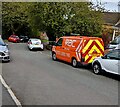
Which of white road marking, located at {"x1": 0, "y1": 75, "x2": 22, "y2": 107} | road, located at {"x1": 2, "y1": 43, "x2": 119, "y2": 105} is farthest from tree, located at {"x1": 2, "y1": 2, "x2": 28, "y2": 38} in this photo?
white road marking, located at {"x1": 0, "y1": 75, "x2": 22, "y2": 107}

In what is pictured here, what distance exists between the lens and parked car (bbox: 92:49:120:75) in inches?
485

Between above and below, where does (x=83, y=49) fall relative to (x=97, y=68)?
Answer: above

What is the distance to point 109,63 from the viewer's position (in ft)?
41.9

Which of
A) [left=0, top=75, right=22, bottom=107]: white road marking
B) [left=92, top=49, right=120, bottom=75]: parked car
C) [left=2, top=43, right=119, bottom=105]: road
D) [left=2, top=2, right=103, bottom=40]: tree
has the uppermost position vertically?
[left=2, top=2, right=103, bottom=40]: tree

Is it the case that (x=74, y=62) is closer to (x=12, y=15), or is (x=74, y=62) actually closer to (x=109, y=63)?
(x=109, y=63)

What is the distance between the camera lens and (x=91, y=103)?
25.9ft

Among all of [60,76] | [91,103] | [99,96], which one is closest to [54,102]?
[91,103]

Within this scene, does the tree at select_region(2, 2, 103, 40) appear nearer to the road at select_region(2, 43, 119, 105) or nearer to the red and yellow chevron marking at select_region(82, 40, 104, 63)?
the red and yellow chevron marking at select_region(82, 40, 104, 63)

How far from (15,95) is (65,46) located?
950cm

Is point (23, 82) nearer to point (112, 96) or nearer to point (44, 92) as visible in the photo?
point (44, 92)

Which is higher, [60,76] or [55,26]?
[55,26]

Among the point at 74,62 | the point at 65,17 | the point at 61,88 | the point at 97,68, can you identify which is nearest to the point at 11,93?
the point at 61,88

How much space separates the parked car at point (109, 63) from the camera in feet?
40.4

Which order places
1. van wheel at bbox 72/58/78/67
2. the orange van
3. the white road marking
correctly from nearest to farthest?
the white road marking, the orange van, van wheel at bbox 72/58/78/67
